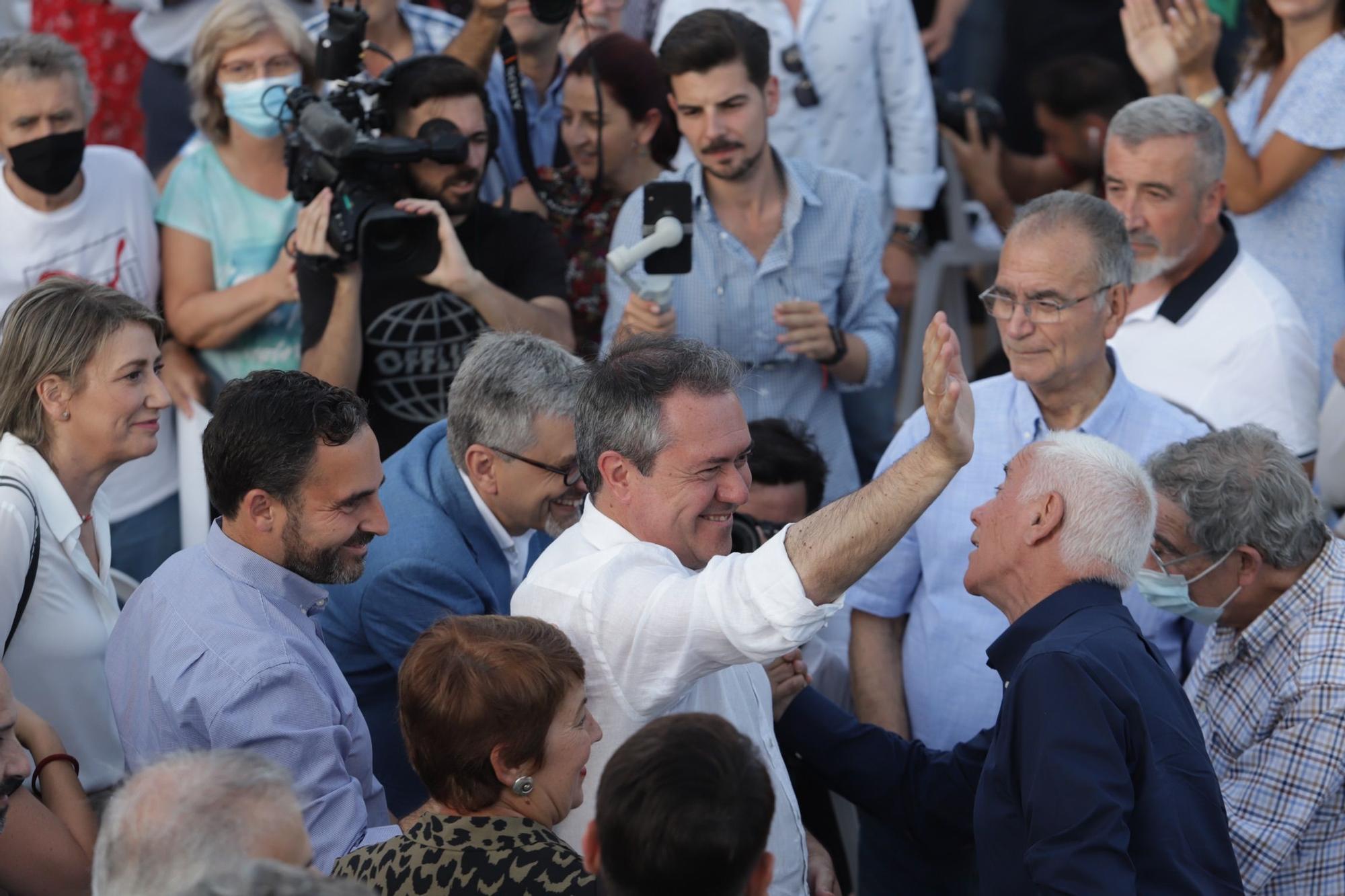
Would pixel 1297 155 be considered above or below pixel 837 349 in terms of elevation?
above

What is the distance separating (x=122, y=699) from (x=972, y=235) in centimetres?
455

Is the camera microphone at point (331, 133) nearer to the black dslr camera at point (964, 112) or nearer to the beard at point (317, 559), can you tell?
the beard at point (317, 559)

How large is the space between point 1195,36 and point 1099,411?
1.93 meters

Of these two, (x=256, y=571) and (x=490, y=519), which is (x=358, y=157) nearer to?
(x=490, y=519)

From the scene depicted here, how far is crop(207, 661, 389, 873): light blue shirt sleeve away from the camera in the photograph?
2.55 meters

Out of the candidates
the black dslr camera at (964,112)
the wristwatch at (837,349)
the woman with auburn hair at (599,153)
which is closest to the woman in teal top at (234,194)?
the woman with auburn hair at (599,153)

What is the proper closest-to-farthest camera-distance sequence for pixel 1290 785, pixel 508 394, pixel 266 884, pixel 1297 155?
pixel 266 884 → pixel 1290 785 → pixel 508 394 → pixel 1297 155

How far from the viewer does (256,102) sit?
14.6 feet

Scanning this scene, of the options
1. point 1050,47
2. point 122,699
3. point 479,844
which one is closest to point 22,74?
point 122,699

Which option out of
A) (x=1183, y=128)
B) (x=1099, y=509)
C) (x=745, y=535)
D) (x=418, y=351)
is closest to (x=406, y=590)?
(x=745, y=535)

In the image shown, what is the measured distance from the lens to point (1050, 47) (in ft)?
22.2

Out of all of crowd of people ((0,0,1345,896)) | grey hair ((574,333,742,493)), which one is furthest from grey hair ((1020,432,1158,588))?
grey hair ((574,333,742,493))

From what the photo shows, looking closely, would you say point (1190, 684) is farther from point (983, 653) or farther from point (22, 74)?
point (22, 74)

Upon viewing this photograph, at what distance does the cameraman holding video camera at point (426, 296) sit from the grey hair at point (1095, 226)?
1403mm
